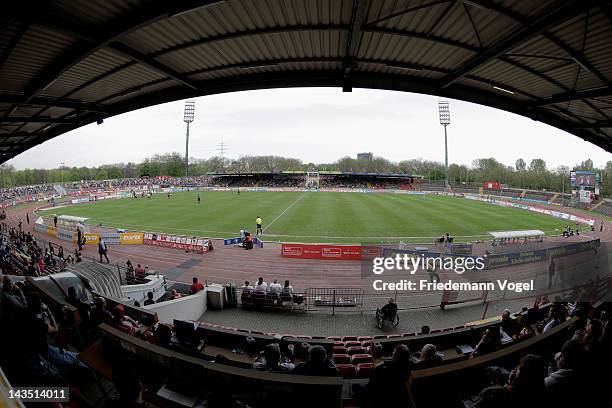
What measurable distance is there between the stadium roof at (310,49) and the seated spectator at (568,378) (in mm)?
4838

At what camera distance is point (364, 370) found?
5164 mm

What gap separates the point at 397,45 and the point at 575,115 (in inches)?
324

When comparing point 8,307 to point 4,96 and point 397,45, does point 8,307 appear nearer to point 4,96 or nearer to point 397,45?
point 4,96

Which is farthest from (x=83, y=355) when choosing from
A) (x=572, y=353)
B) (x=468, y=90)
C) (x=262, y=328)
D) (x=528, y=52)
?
(x=468, y=90)

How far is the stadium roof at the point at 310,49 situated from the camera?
5012mm

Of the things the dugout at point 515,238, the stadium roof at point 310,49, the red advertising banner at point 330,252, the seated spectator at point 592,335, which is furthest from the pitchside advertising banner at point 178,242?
the dugout at point 515,238

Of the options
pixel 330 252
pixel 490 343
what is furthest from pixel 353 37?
pixel 330 252

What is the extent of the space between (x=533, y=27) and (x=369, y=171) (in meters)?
126

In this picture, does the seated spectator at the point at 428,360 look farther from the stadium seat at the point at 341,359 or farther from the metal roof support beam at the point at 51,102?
the metal roof support beam at the point at 51,102

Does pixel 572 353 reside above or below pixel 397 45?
below

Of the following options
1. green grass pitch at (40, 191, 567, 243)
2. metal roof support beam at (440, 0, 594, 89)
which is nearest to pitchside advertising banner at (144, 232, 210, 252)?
green grass pitch at (40, 191, 567, 243)

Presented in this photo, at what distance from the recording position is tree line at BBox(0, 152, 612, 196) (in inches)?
3260

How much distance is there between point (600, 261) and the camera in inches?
518

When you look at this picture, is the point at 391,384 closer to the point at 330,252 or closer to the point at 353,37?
the point at 353,37
